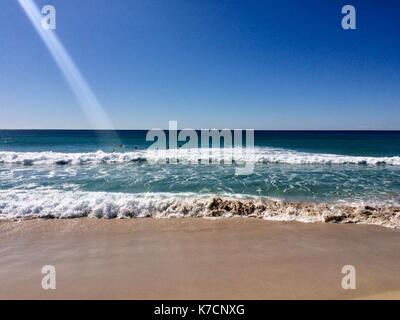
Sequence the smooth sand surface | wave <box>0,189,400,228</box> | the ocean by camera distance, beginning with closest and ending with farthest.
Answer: the smooth sand surface < wave <box>0,189,400,228</box> < the ocean

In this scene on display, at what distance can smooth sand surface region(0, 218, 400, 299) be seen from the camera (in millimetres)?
4176

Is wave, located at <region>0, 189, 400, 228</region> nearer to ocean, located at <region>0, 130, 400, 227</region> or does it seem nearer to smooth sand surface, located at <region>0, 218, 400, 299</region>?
ocean, located at <region>0, 130, 400, 227</region>

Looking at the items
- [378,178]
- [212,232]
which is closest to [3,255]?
[212,232]

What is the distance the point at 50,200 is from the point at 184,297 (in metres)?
6.40

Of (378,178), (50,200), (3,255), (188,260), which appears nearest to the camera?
(188,260)

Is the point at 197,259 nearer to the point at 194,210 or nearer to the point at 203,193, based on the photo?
the point at 194,210

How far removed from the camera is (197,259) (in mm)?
5141

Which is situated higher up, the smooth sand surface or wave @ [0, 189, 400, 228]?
wave @ [0, 189, 400, 228]

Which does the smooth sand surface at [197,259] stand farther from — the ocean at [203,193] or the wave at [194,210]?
the ocean at [203,193]

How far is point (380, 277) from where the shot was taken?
14.8ft

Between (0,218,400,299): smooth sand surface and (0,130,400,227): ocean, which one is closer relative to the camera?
(0,218,400,299): smooth sand surface

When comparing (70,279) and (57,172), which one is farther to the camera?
(57,172)

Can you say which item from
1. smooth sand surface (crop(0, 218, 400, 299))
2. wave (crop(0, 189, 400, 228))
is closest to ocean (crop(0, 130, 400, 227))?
wave (crop(0, 189, 400, 228))

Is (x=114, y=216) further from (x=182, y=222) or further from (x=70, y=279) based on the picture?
(x=70, y=279)
